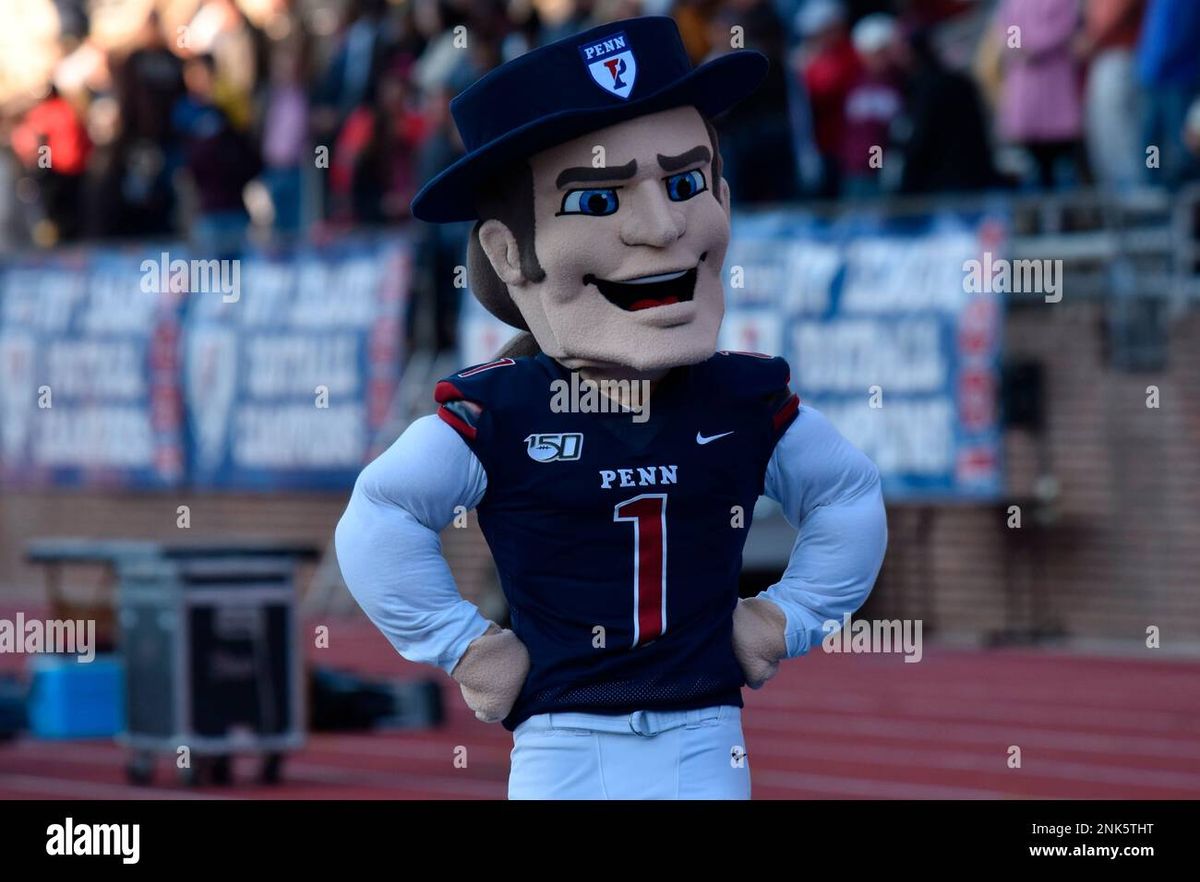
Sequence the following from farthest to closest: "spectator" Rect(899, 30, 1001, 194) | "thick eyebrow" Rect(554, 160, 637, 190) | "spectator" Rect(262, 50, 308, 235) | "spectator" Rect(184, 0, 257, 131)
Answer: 1. "spectator" Rect(184, 0, 257, 131)
2. "spectator" Rect(262, 50, 308, 235)
3. "spectator" Rect(899, 30, 1001, 194)
4. "thick eyebrow" Rect(554, 160, 637, 190)

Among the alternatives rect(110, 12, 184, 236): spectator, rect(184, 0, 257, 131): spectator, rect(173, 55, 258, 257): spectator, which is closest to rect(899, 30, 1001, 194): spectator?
rect(173, 55, 258, 257): spectator

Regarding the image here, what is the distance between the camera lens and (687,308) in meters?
4.46

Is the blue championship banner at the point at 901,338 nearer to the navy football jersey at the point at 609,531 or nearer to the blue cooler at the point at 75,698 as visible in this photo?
the blue cooler at the point at 75,698

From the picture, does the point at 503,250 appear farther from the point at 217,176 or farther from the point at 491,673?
the point at 217,176

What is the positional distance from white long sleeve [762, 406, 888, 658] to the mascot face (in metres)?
0.27

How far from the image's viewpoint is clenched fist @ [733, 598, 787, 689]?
14.8ft

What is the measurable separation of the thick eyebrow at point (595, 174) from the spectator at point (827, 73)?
968cm

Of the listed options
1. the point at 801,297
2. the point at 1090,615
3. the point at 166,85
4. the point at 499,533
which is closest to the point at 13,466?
the point at 166,85

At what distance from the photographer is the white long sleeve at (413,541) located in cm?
435

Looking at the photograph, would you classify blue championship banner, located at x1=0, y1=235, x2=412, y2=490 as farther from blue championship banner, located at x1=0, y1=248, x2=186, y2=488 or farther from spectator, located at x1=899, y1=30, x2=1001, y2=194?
spectator, located at x1=899, y1=30, x2=1001, y2=194

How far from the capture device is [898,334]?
13.7 meters

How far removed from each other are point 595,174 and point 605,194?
49mm

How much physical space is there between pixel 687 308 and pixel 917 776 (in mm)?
5636

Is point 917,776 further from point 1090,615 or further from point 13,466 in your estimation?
point 13,466
